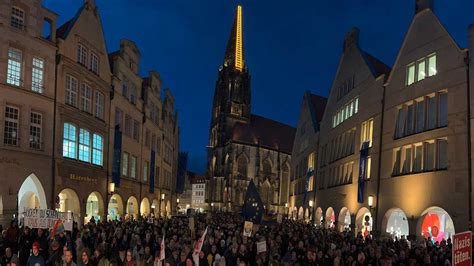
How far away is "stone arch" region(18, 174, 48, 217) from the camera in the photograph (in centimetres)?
2802

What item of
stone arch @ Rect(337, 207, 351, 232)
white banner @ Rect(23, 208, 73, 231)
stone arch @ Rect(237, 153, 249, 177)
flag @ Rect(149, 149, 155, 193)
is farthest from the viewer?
stone arch @ Rect(237, 153, 249, 177)

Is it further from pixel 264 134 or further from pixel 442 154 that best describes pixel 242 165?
pixel 442 154

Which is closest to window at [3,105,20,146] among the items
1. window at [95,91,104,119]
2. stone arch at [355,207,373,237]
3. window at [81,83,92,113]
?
window at [81,83,92,113]

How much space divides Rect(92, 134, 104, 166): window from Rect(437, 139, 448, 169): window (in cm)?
2142

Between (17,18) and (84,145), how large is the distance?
9.39 m

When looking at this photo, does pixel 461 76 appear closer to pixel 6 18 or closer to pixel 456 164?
pixel 456 164

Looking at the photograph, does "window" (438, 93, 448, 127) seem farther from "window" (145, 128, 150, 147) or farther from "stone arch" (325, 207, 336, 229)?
"window" (145, 128, 150, 147)

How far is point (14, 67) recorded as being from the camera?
2661 cm

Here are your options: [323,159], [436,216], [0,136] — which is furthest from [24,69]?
[323,159]

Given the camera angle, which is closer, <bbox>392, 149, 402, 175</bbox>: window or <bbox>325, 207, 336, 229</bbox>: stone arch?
<bbox>392, 149, 402, 175</bbox>: window

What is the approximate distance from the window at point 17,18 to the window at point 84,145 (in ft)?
25.9

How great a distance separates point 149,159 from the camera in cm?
4975

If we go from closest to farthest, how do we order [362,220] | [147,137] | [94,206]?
[362,220] → [94,206] → [147,137]

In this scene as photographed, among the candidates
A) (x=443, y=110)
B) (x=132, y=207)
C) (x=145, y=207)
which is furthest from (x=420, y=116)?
(x=145, y=207)
